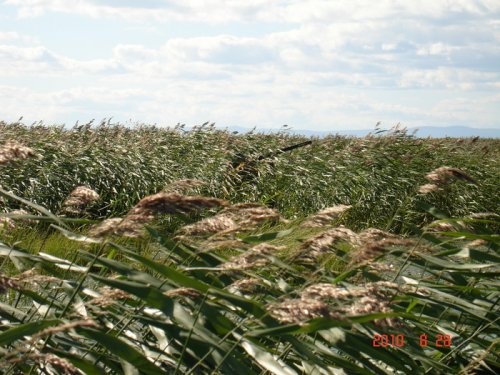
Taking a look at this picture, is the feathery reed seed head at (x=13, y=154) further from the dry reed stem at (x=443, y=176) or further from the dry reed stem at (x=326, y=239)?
the dry reed stem at (x=443, y=176)

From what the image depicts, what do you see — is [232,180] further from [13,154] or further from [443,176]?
[13,154]

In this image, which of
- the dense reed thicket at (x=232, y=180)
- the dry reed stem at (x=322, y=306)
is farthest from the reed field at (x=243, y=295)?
the dense reed thicket at (x=232, y=180)

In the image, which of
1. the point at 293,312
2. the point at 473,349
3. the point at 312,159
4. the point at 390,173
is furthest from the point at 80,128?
the point at 293,312

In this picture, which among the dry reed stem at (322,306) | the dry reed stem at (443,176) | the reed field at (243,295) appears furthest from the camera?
the dry reed stem at (443,176)

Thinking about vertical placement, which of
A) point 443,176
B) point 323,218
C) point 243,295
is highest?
point 443,176

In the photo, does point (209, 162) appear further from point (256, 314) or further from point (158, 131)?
point (256, 314)

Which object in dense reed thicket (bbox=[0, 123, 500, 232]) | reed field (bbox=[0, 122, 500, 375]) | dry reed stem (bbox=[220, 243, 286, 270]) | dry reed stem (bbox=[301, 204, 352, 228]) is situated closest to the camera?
reed field (bbox=[0, 122, 500, 375])

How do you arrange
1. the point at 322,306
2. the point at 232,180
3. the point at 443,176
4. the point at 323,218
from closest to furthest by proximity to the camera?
1. the point at 322,306
2. the point at 323,218
3. the point at 443,176
4. the point at 232,180

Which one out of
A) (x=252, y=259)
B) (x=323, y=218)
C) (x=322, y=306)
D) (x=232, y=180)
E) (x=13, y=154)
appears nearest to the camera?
(x=322, y=306)

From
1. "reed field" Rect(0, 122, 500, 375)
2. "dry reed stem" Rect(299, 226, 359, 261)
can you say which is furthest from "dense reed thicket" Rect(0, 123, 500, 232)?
"dry reed stem" Rect(299, 226, 359, 261)

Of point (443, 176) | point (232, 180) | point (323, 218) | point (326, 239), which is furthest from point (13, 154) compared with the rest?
point (232, 180)

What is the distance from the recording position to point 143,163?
487 inches
